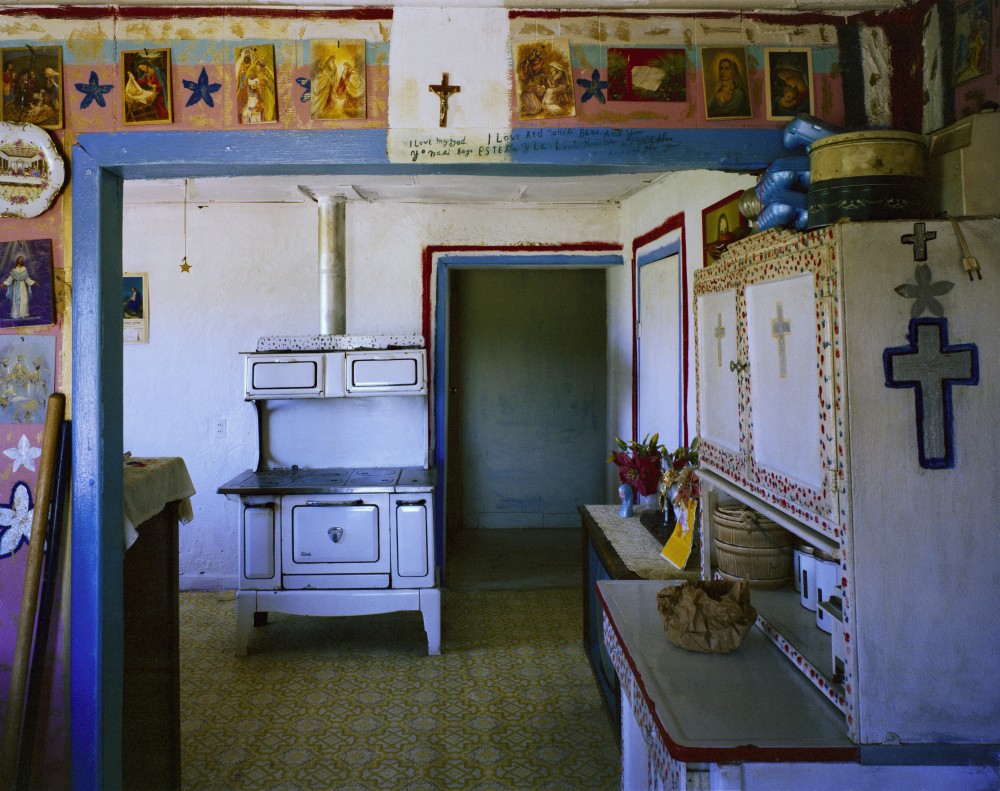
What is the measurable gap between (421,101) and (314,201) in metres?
2.66

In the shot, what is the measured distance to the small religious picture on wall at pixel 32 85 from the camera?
2010mm

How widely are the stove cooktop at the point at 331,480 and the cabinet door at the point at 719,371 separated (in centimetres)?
184

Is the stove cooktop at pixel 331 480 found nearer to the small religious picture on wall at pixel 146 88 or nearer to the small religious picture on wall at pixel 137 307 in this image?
the small religious picture on wall at pixel 137 307

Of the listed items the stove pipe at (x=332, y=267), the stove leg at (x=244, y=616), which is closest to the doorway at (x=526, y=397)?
the stove pipe at (x=332, y=267)

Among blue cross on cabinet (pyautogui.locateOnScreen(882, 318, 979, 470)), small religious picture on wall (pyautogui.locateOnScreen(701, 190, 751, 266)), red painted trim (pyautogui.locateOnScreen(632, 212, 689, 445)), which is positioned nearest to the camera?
blue cross on cabinet (pyautogui.locateOnScreen(882, 318, 979, 470))

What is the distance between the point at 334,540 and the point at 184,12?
2.44 meters

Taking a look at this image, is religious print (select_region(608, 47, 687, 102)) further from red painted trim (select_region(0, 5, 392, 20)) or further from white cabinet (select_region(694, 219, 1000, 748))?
white cabinet (select_region(694, 219, 1000, 748))

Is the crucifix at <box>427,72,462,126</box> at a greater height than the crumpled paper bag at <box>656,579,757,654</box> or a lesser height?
greater

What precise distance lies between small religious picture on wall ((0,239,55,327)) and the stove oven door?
1789 mm

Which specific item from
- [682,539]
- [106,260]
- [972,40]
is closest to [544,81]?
[972,40]

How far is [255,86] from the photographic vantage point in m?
2.01

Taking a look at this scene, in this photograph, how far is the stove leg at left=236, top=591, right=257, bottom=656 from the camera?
3.62 meters

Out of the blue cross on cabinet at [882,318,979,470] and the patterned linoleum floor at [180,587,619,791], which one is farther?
the patterned linoleum floor at [180,587,619,791]

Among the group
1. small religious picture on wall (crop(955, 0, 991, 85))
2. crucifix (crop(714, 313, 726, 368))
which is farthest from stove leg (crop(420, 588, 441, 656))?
small religious picture on wall (crop(955, 0, 991, 85))
